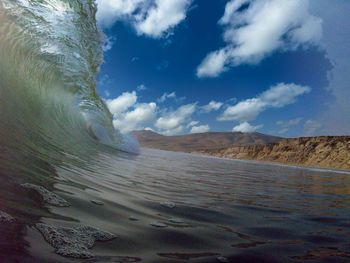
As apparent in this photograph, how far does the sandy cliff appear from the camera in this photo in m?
26.3

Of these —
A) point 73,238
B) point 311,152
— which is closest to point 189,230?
point 73,238

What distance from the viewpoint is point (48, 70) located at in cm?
829

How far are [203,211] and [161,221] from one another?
0.75m

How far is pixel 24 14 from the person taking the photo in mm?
6039

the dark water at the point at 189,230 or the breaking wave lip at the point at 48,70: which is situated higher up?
the breaking wave lip at the point at 48,70

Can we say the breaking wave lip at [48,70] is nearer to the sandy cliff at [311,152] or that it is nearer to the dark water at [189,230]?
the dark water at [189,230]

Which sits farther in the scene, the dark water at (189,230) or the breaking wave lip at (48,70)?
the breaking wave lip at (48,70)

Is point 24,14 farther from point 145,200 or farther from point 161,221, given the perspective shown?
point 161,221

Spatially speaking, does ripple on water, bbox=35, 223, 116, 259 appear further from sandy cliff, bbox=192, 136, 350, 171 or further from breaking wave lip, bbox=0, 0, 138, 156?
sandy cliff, bbox=192, 136, 350, 171

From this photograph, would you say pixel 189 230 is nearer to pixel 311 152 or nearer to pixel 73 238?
pixel 73 238

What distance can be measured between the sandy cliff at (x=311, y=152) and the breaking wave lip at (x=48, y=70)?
28710mm

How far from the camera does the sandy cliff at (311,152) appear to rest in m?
26.3

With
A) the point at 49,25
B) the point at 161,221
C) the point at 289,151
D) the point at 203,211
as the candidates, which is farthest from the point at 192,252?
the point at 289,151

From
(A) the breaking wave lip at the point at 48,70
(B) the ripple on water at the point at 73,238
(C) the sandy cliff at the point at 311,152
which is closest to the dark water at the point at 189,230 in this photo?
(B) the ripple on water at the point at 73,238
